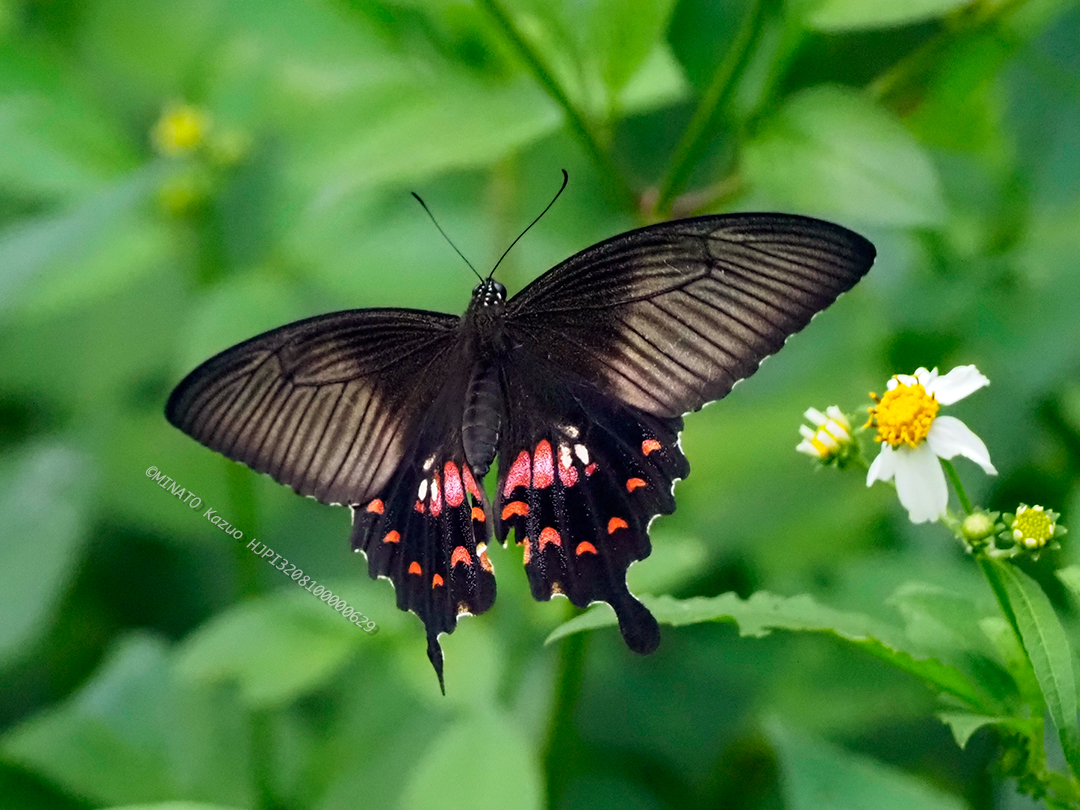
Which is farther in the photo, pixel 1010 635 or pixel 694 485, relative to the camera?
pixel 694 485

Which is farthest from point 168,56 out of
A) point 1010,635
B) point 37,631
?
point 1010,635

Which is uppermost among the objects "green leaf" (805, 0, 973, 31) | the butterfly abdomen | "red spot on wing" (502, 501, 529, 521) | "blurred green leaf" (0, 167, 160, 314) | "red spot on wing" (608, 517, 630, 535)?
"green leaf" (805, 0, 973, 31)

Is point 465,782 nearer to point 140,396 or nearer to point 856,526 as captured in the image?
point 856,526

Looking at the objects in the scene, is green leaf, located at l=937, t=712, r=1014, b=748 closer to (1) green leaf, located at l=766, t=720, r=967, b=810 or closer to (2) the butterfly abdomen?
(1) green leaf, located at l=766, t=720, r=967, b=810

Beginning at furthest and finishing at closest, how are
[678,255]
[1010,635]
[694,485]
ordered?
[694,485], [678,255], [1010,635]

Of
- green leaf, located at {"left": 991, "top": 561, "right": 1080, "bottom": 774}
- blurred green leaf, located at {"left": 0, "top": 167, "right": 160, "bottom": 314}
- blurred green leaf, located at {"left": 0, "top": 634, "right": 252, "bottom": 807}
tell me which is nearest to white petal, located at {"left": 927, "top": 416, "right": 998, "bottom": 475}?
green leaf, located at {"left": 991, "top": 561, "right": 1080, "bottom": 774}

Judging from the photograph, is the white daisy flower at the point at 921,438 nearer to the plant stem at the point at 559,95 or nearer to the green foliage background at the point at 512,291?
the green foliage background at the point at 512,291
